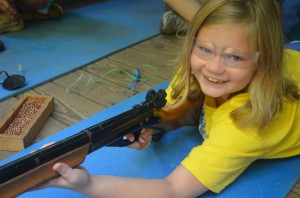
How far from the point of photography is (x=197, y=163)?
98 cm

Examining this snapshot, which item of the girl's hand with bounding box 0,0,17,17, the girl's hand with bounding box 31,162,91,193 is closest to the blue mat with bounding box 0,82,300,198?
the girl's hand with bounding box 31,162,91,193

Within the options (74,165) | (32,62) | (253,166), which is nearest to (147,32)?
(32,62)

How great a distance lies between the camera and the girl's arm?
0.81 meters

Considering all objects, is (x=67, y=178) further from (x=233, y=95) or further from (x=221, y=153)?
(x=233, y=95)

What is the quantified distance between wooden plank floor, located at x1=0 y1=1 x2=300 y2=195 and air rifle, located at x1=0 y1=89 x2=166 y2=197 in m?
0.55

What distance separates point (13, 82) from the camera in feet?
5.69

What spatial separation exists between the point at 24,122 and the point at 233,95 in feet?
2.81

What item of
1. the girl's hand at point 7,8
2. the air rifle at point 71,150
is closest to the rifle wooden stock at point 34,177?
the air rifle at point 71,150

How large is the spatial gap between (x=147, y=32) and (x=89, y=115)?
1.14 metres

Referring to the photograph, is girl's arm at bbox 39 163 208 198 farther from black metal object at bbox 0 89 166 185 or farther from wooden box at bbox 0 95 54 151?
wooden box at bbox 0 95 54 151

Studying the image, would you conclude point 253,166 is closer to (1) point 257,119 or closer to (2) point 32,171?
(1) point 257,119

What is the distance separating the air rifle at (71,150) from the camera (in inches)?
28.4

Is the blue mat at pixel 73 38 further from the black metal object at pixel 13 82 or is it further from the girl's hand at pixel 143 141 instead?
the girl's hand at pixel 143 141

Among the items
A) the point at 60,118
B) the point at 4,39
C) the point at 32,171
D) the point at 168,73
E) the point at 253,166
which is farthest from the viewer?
the point at 4,39
